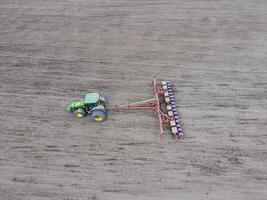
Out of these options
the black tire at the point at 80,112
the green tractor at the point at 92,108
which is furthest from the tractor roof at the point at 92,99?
the black tire at the point at 80,112

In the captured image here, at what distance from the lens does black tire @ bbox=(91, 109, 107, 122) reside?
356 inches

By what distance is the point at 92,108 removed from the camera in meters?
9.34

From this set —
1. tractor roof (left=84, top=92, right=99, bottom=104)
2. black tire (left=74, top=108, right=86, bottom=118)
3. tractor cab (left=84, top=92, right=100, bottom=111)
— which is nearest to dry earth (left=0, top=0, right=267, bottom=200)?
black tire (left=74, top=108, right=86, bottom=118)

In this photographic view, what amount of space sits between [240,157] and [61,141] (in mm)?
5013

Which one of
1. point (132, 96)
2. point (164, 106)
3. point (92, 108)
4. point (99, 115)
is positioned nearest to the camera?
point (99, 115)

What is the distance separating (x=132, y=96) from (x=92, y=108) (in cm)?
161

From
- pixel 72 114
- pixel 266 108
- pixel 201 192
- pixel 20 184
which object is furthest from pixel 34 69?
pixel 266 108

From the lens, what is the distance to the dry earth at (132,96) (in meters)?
7.68

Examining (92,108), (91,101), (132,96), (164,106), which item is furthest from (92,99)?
(164,106)

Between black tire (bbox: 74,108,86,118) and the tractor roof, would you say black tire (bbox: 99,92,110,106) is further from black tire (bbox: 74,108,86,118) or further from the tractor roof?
black tire (bbox: 74,108,86,118)

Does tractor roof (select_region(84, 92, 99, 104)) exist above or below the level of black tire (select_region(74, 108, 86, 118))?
above

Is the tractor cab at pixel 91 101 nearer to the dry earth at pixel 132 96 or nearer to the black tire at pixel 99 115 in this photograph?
the black tire at pixel 99 115

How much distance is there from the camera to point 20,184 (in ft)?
25.2

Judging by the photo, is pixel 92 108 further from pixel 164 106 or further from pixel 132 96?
pixel 164 106
